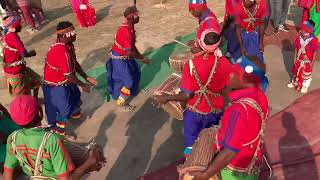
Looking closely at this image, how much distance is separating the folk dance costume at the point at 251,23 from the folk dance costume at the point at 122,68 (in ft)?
6.54

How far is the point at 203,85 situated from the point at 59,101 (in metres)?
2.67

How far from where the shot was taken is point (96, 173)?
523cm

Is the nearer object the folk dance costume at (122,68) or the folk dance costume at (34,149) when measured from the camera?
the folk dance costume at (34,149)

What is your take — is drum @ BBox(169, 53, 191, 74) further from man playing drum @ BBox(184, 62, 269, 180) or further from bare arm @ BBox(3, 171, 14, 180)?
bare arm @ BBox(3, 171, 14, 180)

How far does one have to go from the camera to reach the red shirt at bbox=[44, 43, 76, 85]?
5.34 metres

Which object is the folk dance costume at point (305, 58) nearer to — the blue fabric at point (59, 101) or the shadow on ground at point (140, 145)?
the shadow on ground at point (140, 145)

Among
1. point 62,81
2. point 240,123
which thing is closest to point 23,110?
point 240,123

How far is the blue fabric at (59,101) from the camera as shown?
227 inches

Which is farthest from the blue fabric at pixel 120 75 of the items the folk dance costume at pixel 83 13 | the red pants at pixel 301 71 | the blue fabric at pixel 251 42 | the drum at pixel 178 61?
the folk dance costume at pixel 83 13

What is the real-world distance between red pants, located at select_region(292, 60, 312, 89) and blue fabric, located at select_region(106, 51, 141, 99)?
2.88m

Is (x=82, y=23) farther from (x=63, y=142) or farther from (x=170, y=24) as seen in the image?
(x=63, y=142)

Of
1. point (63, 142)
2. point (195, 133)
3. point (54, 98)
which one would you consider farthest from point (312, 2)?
point (63, 142)

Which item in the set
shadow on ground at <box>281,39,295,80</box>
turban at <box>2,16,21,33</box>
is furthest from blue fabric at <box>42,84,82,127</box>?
shadow on ground at <box>281,39,295,80</box>

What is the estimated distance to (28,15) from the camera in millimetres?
10656
